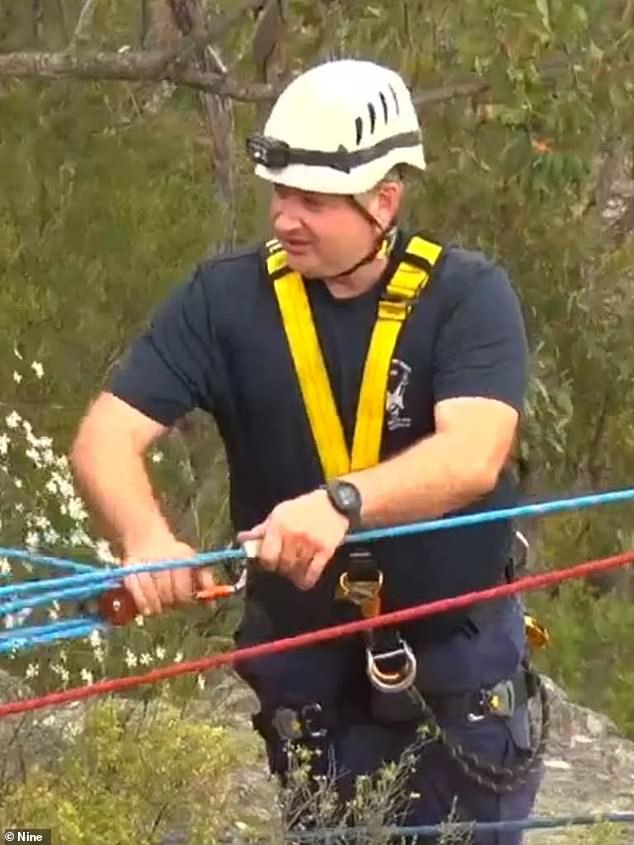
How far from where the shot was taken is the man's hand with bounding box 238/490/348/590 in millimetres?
2670

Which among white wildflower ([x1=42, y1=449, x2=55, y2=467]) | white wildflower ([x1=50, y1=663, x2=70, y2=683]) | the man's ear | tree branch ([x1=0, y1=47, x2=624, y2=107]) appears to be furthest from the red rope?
tree branch ([x1=0, y1=47, x2=624, y2=107])

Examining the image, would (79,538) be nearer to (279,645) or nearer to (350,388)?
(350,388)

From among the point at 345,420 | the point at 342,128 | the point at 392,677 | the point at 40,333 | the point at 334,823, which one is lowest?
the point at 40,333

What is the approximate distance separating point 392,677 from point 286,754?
1.02ft

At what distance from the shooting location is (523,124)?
5.38 meters

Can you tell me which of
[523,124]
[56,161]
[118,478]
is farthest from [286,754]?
[56,161]

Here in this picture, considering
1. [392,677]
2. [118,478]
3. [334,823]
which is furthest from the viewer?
[334,823]

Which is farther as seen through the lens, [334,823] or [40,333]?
[40,333]

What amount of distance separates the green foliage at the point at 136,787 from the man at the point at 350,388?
1.11 feet

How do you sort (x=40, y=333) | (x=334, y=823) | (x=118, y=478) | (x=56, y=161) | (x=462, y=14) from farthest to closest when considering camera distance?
(x=56, y=161)
(x=40, y=333)
(x=462, y=14)
(x=334, y=823)
(x=118, y=478)

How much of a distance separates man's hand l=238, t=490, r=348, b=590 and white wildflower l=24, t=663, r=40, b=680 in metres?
2.37

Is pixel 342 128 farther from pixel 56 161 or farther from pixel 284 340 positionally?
pixel 56 161

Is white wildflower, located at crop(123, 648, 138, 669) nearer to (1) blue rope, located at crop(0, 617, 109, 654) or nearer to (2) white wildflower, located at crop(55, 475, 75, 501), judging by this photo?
(2) white wildflower, located at crop(55, 475, 75, 501)

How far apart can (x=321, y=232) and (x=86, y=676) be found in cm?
231
